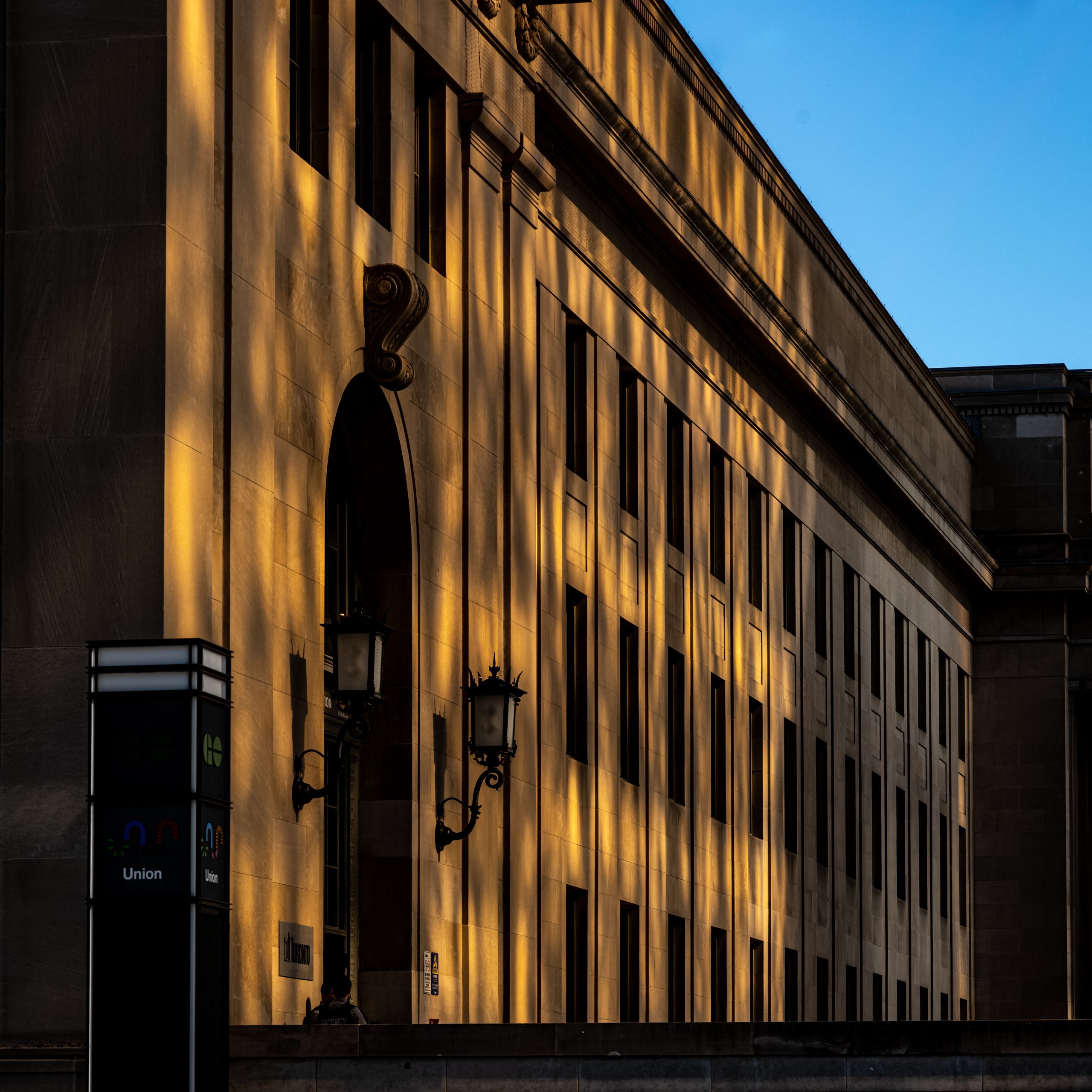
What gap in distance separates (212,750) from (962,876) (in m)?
48.9

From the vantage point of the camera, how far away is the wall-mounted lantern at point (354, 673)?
19219mm

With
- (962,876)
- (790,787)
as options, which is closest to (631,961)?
(790,787)

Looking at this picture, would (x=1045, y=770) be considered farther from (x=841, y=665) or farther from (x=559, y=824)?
(x=559, y=824)

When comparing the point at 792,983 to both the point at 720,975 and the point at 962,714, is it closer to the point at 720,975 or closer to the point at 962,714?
the point at 720,975

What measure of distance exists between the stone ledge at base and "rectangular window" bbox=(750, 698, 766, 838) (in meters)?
23.7

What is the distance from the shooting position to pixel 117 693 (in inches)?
525

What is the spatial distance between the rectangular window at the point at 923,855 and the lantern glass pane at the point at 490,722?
32928 mm

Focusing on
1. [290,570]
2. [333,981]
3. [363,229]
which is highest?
[363,229]

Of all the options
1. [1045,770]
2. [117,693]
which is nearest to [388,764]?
[117,693]

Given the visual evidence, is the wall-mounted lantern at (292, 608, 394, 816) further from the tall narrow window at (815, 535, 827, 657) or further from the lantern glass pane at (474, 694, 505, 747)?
the tall narrow window at (815, 535, 827, 657)

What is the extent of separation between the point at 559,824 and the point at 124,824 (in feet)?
51.4

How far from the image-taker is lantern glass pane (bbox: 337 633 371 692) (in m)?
19.2

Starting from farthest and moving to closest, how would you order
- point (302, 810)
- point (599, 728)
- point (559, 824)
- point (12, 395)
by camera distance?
point (599, 728) < point (559, 824) < point (302, 810) < point (12, 395)

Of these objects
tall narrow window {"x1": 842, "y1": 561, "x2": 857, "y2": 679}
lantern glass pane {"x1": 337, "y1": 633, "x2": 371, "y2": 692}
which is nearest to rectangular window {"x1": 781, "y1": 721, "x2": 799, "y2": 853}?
tall narrow window {"x1": 842, "y1": 561, "x2": 857, "y2": 679}
